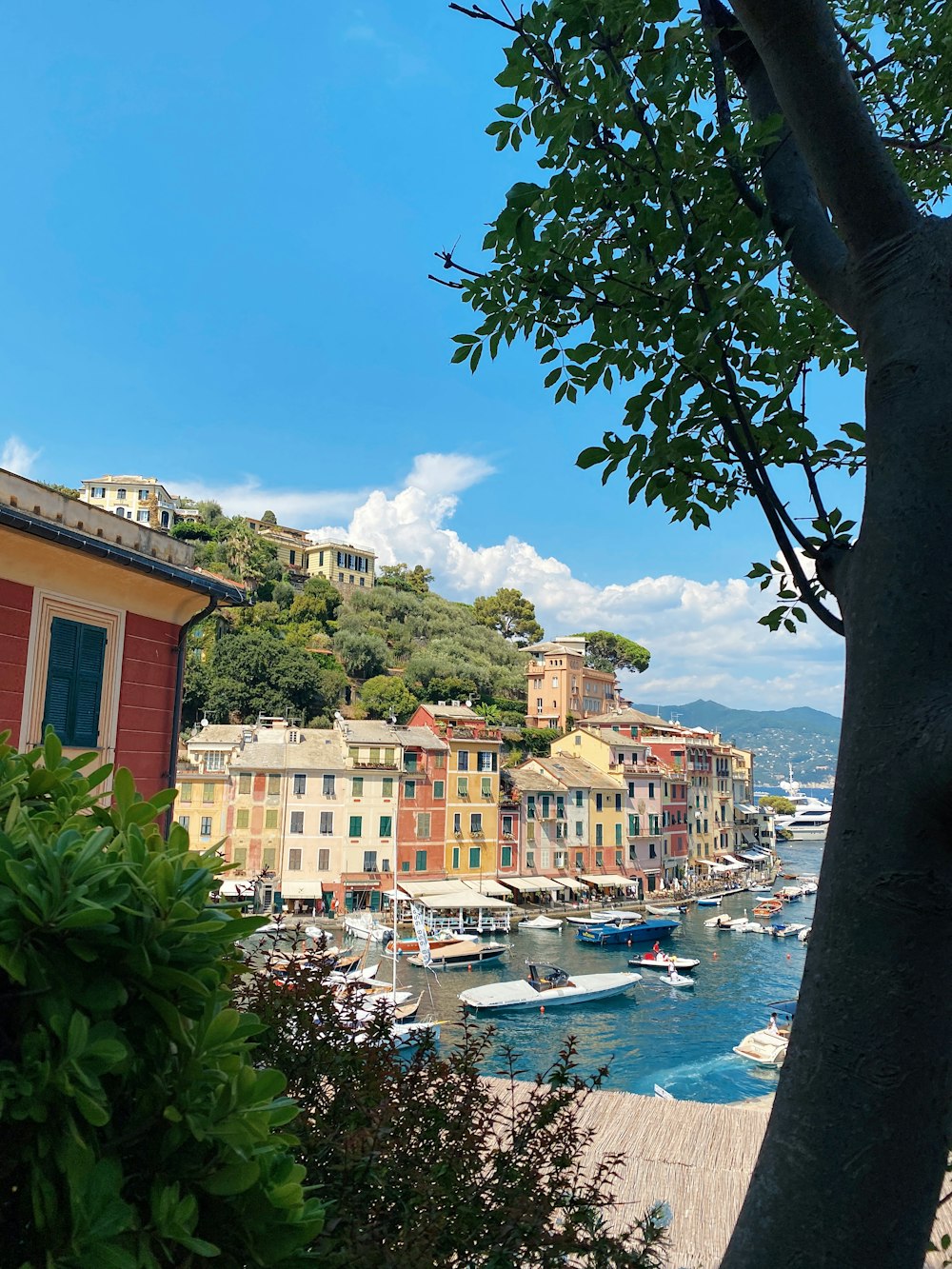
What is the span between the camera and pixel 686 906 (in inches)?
1825

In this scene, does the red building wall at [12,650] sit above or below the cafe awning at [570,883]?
above

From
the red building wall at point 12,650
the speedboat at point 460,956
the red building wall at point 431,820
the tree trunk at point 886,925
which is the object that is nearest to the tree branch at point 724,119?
the tree trunk at point 886,925

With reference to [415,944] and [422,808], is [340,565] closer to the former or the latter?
[422,808]

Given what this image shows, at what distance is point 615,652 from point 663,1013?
56435mm

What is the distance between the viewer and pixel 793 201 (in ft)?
8.67

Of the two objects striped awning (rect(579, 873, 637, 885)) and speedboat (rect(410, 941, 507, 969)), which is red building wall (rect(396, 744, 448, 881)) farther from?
striped awning (rect(579, 873, 637, 885))

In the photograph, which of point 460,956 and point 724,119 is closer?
point 724,119

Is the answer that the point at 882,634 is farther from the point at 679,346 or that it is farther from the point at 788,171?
the point at 788,171

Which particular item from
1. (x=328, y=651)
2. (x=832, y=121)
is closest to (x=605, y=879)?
(x=328, y=651)

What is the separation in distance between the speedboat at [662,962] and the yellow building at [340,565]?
51.4 metres

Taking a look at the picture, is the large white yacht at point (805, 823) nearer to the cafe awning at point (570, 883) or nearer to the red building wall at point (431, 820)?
the cafe awning at point (570, 883)

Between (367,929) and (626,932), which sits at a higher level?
(367,929)

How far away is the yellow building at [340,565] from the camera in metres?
80.6

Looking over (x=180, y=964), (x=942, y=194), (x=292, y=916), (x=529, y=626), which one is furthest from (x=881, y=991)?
(x=529, y=626)
